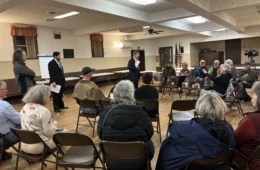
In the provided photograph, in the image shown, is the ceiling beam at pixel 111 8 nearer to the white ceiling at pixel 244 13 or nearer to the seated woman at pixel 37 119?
the seated woman at pixel 37 119

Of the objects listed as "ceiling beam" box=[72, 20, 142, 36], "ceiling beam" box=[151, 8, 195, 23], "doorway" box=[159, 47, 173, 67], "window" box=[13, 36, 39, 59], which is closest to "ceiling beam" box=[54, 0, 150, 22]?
"ceiling beam" box=[151, 8, 195, 23]

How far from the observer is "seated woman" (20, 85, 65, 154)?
2.14 meters

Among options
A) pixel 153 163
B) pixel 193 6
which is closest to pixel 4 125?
pixel 153 163

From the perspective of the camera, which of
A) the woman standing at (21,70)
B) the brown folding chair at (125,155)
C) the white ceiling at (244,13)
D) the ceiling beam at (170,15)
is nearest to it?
the brown folding chair at (125,155)

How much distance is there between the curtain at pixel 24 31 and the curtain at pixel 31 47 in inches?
8.4

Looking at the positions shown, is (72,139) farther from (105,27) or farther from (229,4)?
(105,27)

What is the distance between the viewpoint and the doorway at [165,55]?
13695 millimetres

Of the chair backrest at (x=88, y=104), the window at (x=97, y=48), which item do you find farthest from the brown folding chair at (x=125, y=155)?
the window at (x=97, y=48)

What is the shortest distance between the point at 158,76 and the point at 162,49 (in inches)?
232

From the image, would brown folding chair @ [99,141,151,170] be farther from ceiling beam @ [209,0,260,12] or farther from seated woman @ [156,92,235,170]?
ceiling beam @ [209,0,260,12]

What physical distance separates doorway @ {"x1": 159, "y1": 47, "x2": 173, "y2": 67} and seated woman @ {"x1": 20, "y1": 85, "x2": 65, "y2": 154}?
1204 cm

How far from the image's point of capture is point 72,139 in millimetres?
1778

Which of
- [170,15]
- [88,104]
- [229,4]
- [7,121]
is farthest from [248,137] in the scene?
[170,15]

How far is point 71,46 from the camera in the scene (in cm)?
950
